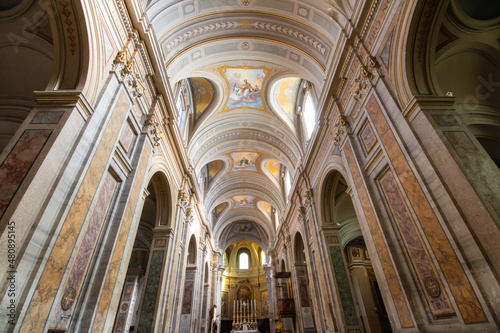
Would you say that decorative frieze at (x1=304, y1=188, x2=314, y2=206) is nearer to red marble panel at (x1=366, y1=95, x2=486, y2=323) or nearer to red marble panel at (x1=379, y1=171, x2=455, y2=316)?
red marble panel at (x1=379, y1=171, x2=455, y2=316)

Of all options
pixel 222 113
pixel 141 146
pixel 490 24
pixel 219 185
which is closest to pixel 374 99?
pixel 490 24

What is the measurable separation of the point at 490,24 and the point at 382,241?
192 inches

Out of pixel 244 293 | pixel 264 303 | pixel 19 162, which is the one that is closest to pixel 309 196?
pixel 19 162

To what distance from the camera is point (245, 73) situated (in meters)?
11.0

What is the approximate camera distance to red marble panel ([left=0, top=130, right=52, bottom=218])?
3.03m

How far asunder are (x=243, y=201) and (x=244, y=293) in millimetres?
12827

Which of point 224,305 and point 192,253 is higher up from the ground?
point 192,253

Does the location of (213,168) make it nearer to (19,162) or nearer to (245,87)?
(245,87)

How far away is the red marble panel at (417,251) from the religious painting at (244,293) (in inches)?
1050

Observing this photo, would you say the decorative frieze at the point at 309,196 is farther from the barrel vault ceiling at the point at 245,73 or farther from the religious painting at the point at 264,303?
the religious painting at the point at 264,303

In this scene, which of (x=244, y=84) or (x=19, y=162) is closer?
(x=19, y=162)

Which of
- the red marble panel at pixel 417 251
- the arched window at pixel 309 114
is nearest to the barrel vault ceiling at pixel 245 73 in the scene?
the arched window at pixel 309 114

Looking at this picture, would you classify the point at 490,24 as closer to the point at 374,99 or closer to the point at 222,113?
the point at 374,99

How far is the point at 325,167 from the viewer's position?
8.70 meters
